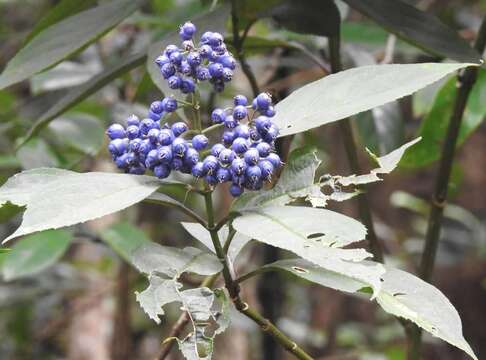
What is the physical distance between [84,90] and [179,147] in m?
0.35

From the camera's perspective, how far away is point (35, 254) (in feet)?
4.92

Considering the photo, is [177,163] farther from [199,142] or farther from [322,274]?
[322,274]

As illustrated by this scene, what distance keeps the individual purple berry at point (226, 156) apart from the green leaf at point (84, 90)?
36cm

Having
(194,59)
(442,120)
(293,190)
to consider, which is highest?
(194,59)

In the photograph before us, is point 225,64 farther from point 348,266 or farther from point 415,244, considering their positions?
point 415,244

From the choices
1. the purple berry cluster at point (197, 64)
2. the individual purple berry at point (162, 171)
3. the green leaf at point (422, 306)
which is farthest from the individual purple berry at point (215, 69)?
the green leaf at point (422, 306)

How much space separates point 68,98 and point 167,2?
3.54 ft

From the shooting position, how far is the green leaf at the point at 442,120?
1.28 m

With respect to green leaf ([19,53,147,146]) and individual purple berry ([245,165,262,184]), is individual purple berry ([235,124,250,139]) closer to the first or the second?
individual purple berry ([245,165,262,184])

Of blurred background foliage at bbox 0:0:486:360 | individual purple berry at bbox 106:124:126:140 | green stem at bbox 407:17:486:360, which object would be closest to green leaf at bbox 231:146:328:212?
individual purple berry at bbox 106:124:126:140

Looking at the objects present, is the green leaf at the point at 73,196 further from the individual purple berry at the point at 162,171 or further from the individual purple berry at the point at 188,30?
the individual purple berry at the point at 188,30

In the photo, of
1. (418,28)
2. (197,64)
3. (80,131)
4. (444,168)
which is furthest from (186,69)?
(80,131)

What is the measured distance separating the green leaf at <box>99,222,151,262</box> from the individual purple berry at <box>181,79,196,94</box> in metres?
0.79

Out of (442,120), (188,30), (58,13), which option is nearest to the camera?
(188,30)
